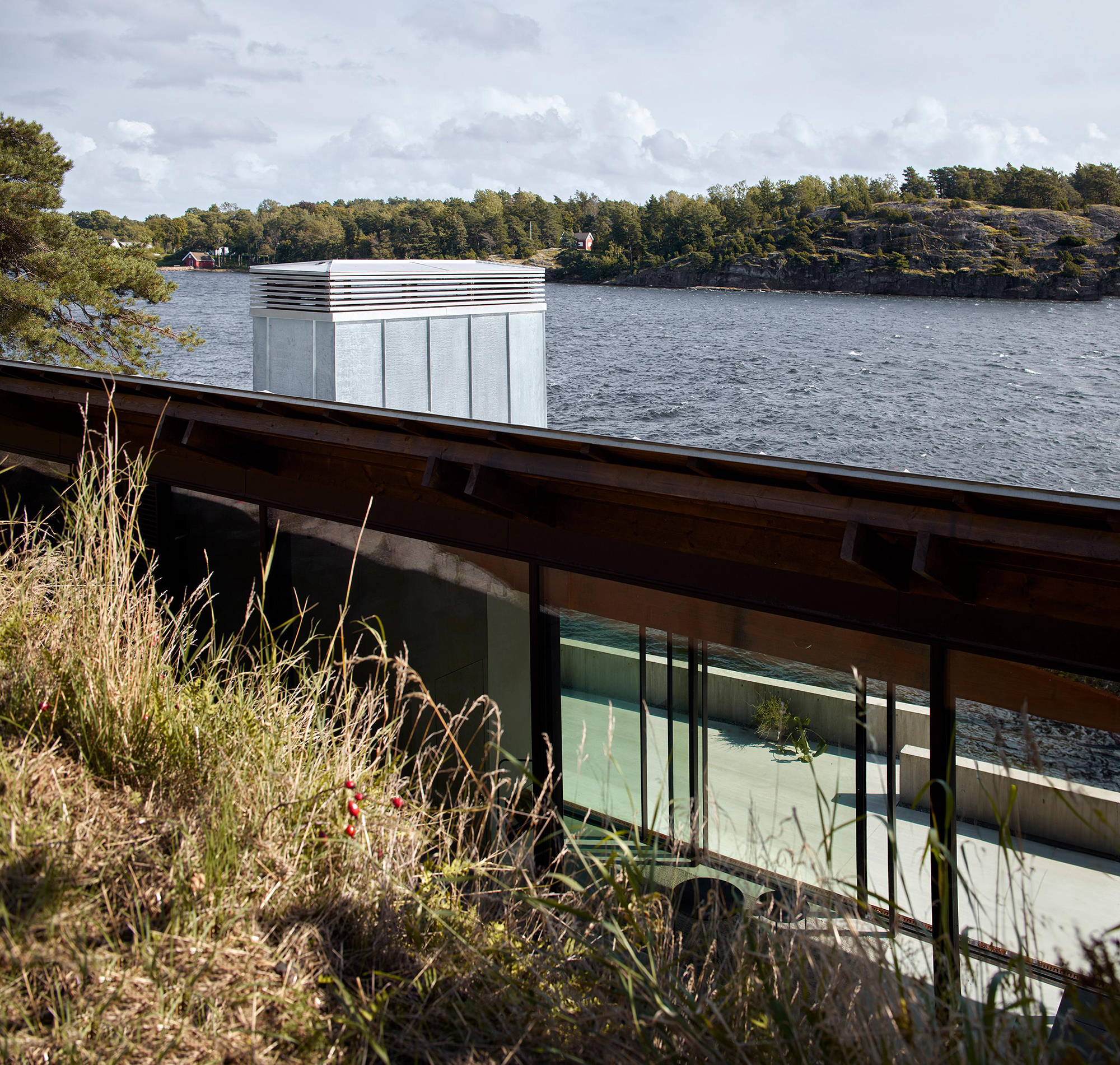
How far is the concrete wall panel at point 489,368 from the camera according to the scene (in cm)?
1281

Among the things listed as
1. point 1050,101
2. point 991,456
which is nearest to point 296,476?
point 991,456

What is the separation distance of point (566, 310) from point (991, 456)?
3396cm

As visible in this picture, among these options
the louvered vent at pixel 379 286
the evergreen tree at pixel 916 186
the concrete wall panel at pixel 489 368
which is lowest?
the concrete wall panel at pixel 489 368

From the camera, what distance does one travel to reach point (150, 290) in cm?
2019

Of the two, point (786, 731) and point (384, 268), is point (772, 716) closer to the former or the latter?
point (786, 731)

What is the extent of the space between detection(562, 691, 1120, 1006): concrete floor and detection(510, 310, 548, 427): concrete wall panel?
30.0ft

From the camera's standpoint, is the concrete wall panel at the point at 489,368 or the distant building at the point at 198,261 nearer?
the concrete wall panel at the point at 489,368

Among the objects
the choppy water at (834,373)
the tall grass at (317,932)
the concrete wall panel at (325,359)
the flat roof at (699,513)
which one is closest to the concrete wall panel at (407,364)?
the concrete wall panel at (325,359)

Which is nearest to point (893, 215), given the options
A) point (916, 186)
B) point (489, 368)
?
point (916, 186)

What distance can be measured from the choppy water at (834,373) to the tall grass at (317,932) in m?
21.0

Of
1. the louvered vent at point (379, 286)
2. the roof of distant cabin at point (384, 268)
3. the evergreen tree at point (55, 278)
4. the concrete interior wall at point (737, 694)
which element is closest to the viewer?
the concrete interior wall at point (737, 694)

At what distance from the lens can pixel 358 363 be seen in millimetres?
11664

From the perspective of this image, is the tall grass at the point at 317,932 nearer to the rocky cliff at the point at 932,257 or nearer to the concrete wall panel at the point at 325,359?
the concrete wall panel at the point at 325,359

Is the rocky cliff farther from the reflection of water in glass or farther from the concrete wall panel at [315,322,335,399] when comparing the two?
the reflection of water in glass
